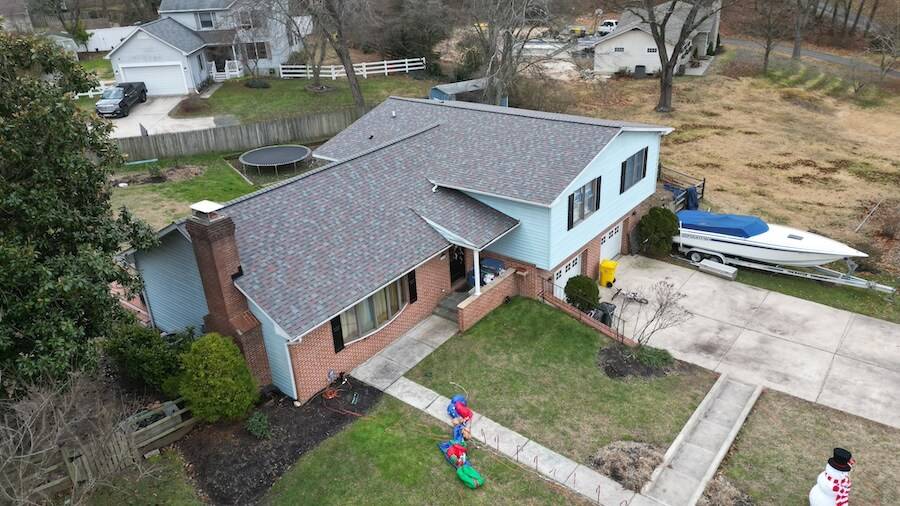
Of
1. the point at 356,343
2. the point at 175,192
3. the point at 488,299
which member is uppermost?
the point at 175,192

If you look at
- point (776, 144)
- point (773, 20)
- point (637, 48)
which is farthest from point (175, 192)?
point (773, 20)

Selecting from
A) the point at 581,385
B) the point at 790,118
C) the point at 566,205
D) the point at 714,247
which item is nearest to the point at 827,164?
the point at 790,118

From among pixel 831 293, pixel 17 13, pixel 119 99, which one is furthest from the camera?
pixel 17 13

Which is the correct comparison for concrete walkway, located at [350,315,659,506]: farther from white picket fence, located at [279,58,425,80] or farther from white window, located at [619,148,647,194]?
white picket fence, located at [279,58,425,80]

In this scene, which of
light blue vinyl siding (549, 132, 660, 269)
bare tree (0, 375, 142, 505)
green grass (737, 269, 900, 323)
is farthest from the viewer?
green grass (737, 269, 900, 323)

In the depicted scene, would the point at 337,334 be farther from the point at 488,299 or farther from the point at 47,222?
the point at 47,222

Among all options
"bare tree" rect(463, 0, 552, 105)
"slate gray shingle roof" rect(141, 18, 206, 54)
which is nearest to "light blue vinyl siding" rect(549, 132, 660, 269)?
"bare tree" rect(463, 0, 552, 105)
